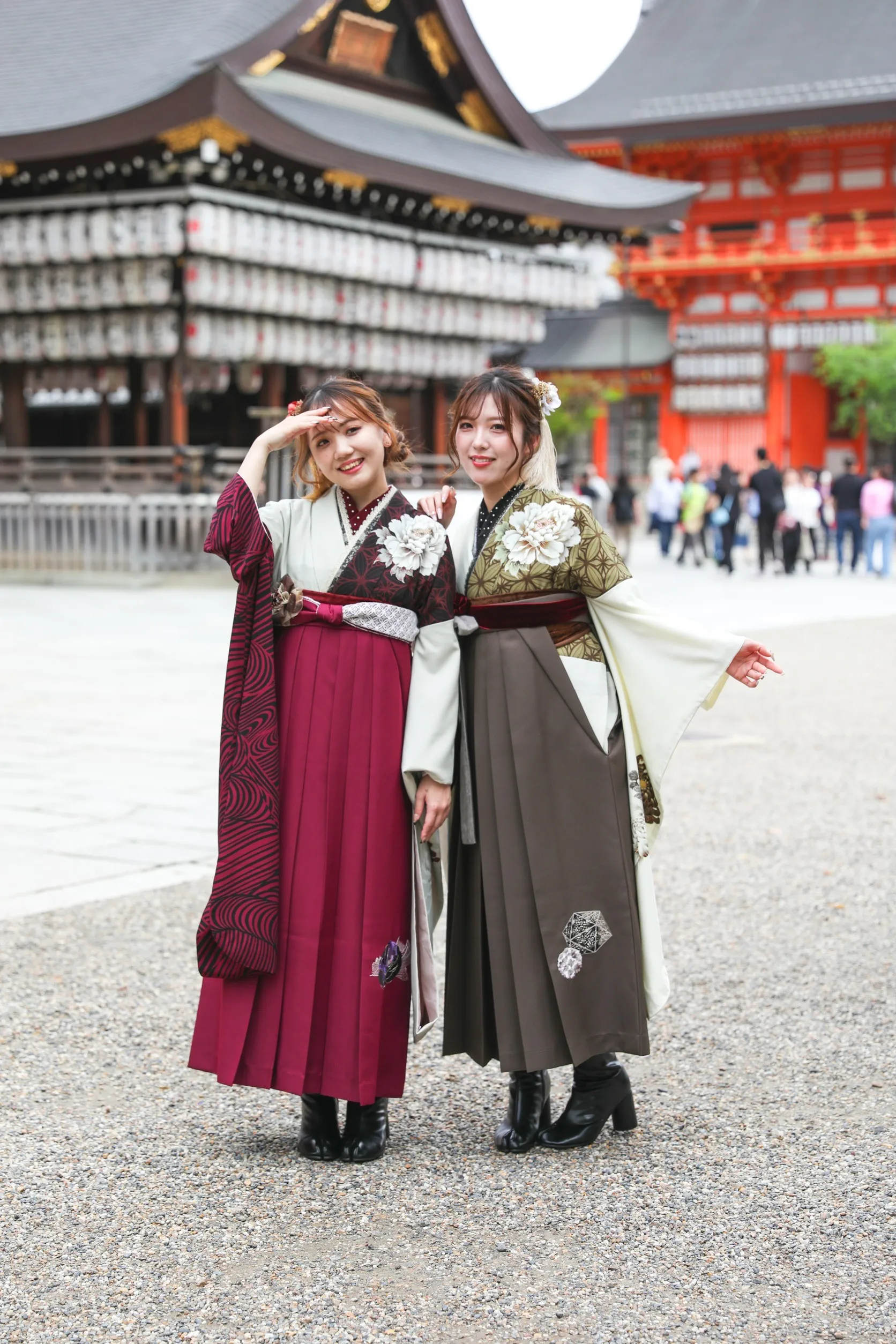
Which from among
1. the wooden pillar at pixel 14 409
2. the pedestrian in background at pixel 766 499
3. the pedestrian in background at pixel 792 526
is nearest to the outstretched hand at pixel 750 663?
the wooden pillar at pixel 14 409

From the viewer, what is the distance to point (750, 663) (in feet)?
10.3

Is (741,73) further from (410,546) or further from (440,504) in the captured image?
(410,546)

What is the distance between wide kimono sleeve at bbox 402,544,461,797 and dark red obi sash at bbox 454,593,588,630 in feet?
0.24

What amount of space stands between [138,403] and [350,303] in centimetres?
261

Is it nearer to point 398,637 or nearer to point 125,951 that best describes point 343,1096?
point 398,637

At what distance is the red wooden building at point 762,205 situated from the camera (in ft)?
97.8

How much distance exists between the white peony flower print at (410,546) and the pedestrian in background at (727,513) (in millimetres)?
16486

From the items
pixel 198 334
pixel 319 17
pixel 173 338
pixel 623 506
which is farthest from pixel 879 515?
pixel 173 338

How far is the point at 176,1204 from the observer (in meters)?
2.75

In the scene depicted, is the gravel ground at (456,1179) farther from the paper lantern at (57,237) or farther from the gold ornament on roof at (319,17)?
the gold ornament on roof at (319,17)

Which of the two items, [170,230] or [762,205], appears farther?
[762,205]

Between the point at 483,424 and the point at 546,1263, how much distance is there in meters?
1.54

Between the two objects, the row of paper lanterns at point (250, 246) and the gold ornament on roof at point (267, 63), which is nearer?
the row of paper lanterns at point (250, 246)

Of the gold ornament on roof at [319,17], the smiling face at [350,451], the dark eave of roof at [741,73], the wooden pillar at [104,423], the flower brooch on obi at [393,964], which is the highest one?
the dark eave of roof at [741,73]
